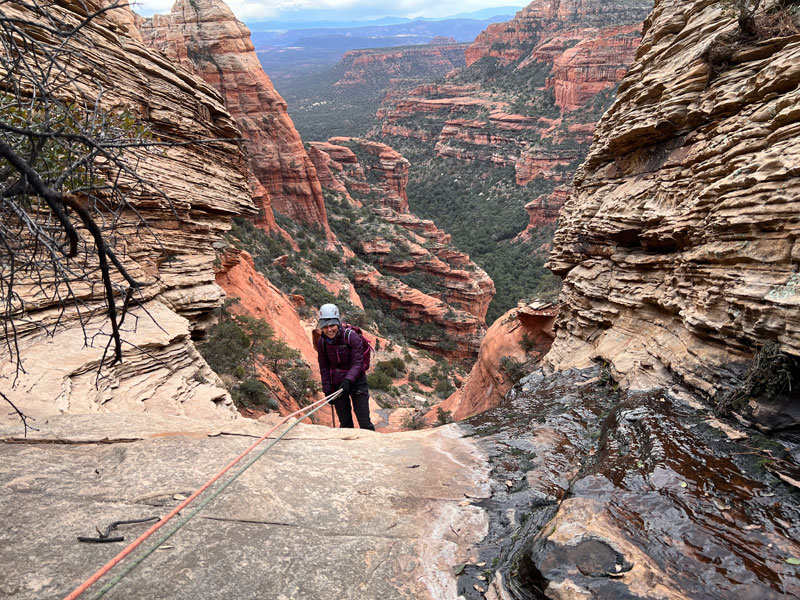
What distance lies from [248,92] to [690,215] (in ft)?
103

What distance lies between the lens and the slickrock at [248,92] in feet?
93.2

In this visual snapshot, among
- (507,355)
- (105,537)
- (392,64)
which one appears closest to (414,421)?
(507,355)

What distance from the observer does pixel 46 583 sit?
224 centimetres

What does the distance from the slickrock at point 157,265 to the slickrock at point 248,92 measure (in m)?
19.1

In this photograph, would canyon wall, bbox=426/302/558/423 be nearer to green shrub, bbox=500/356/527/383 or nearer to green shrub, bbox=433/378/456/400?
green shrub, bbox=500/356/527/383

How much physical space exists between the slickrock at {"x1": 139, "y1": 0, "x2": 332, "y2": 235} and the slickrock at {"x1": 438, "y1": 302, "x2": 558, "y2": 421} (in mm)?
18717

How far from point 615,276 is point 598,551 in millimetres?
6167

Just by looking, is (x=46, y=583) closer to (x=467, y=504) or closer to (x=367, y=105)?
(x=467, y=504)

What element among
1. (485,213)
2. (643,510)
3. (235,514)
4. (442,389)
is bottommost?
(442,389)

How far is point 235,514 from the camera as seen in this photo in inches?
121

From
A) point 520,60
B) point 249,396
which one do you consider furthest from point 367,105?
point 249,396

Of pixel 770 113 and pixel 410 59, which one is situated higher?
pixel 410 59

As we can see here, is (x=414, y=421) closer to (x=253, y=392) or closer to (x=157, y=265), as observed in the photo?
(x=253, y=392)

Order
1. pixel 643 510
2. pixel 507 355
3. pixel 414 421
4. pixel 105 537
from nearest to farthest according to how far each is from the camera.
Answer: pixel 105 537 < pixel 643 510 < pixel 507 355 < pixel 414 421
